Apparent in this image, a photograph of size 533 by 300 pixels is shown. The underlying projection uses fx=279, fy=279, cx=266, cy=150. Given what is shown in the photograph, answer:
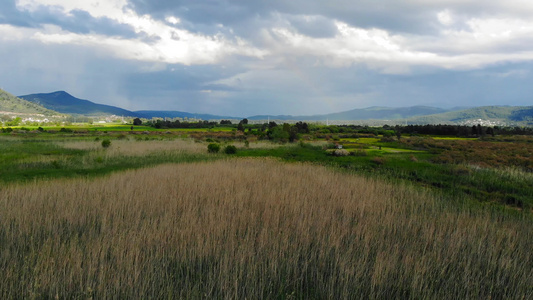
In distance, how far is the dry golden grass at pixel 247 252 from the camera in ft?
14.5

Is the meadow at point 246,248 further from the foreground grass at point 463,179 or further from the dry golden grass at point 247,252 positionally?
the foreground grass at point 463,179

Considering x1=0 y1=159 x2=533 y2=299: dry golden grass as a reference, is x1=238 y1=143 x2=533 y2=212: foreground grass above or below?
below

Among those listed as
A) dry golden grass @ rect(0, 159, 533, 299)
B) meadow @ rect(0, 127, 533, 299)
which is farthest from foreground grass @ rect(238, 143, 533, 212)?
dry golden grass @ rect(0, 159, 533, 299)

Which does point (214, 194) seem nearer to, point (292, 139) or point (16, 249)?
point (16, 249)

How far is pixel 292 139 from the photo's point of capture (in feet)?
156

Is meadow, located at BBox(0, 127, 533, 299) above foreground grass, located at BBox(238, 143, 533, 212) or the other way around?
above

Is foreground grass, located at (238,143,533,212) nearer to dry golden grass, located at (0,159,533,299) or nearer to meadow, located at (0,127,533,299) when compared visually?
meadow, located at (0,127,533,299)

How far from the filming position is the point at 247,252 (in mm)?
5395

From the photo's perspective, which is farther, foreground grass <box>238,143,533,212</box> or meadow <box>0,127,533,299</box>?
foreground grass <box>238,143,533,212</box>

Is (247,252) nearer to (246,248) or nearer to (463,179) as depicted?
(246,248)

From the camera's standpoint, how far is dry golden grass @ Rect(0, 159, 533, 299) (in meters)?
4.41

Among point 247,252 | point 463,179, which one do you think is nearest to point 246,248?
point 247,252

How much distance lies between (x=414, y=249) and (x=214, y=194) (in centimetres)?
654

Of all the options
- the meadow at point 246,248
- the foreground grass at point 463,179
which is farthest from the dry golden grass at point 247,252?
the foreground grass at point 463,179
